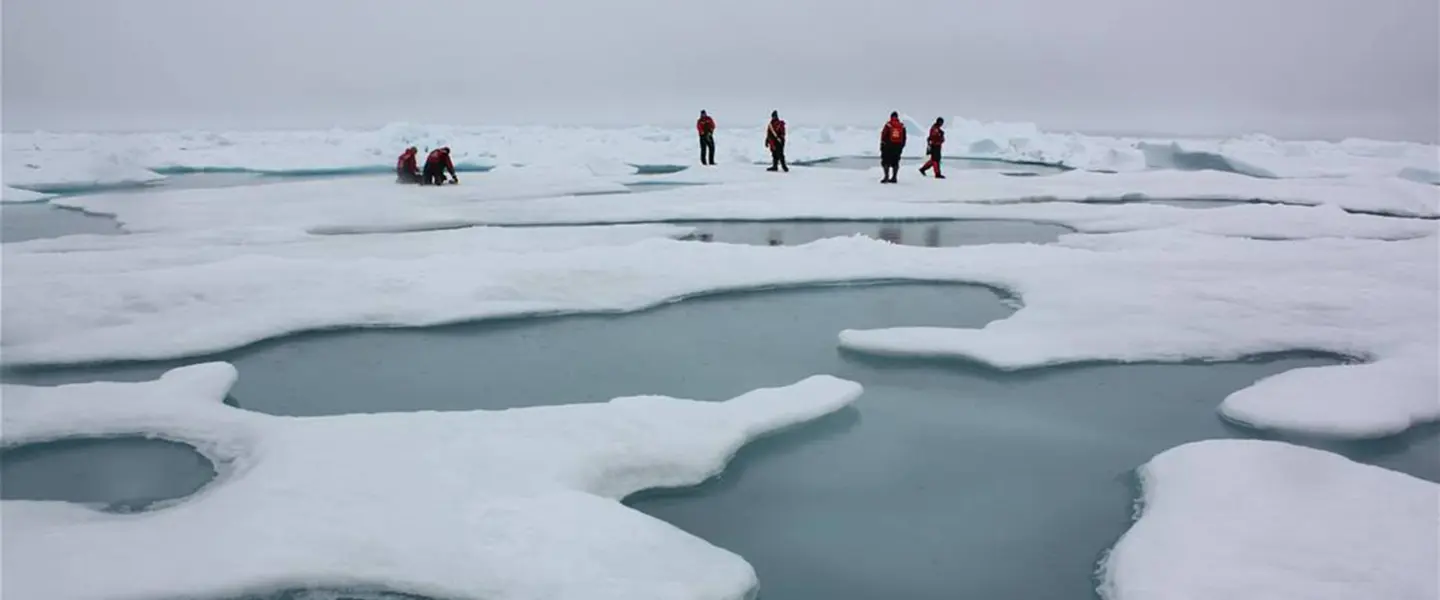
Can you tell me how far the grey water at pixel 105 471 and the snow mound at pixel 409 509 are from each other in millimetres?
80

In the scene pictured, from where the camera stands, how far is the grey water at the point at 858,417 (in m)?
2.79

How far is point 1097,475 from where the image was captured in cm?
335

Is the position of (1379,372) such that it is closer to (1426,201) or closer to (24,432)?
(24,432)

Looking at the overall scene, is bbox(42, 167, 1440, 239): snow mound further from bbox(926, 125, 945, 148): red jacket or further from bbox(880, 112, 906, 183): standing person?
bbox(926, 125, 945, 148): red jacket

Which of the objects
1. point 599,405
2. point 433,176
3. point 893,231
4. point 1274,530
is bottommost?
point 1274,530

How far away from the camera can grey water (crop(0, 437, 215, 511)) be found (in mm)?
3133

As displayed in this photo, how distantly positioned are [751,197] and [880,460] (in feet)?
32.4

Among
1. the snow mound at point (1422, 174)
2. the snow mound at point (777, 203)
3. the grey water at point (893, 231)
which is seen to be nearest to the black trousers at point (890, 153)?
the snow mound at point (777, 203)

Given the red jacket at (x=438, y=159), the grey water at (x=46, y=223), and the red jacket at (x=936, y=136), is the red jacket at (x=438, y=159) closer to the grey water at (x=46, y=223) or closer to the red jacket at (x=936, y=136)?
the grey water at (x=46, y=223)

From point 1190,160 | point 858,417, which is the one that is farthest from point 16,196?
point 1190,160

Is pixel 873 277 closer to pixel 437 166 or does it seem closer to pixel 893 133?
pixel 893 133

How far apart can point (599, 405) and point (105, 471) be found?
1.81m

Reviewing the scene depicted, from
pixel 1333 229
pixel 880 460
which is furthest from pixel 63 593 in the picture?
pixel 1333 229

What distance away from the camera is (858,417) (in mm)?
3928
